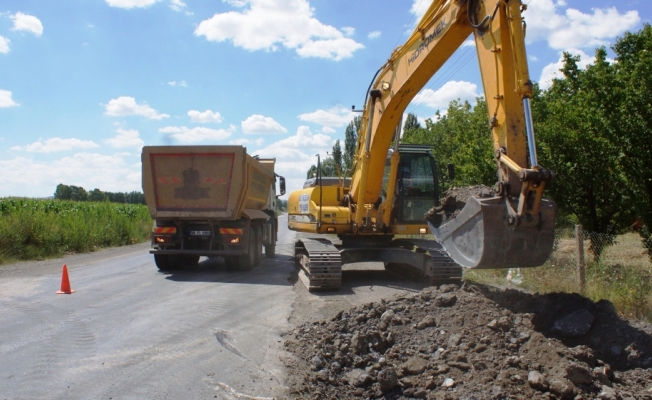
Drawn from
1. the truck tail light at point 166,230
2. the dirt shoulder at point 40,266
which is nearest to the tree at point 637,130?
the truck tail light at point 166,230

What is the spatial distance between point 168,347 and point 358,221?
17.6 feet

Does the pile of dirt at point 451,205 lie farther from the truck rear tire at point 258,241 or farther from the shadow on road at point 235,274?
the truck rear tire at point 258,241

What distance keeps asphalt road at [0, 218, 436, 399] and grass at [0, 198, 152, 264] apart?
4.66 metres

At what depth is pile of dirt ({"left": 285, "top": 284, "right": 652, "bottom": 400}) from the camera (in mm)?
4602

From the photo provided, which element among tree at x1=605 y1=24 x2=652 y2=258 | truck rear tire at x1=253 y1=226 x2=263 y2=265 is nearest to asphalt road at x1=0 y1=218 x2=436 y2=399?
truck rear tire at x1=253 y1=226 x2=263 y2=265

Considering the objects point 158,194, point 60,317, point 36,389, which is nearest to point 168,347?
point 36,389

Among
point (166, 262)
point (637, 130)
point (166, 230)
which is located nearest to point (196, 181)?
point (166, 230)

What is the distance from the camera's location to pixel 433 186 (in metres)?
11.4

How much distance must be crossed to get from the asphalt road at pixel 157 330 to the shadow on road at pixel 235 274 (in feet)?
0.14

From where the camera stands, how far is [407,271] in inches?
490

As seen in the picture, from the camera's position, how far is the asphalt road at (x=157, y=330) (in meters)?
5.09

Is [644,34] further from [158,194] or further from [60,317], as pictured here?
[60,317]

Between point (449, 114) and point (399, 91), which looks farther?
point (449, 114)

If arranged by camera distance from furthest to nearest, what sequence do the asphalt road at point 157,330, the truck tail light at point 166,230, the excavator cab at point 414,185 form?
1. the truck tail light at point 166,230
2. the excavator cab at point 414,185
3. the asphalt road at point 157,330
